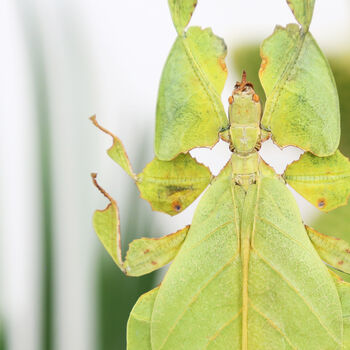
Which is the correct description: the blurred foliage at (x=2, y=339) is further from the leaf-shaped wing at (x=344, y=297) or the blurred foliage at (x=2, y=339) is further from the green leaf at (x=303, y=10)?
the green leaf at (x=303, y=10)

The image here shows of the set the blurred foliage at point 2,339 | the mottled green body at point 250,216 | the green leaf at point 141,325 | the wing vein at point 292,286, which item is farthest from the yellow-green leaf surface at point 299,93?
the blurred foliage at point 2,339

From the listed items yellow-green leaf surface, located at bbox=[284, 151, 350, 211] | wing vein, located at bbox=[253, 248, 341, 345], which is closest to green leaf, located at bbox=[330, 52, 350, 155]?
yellow-green leaf surface, located at bbox=[284, 151, 350, 211]

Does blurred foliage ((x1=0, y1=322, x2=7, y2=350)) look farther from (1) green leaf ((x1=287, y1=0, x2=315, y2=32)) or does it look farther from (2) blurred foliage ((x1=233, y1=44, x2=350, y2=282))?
(1) green leaf ((x1=287, y1=0, x2=315, y2=32))

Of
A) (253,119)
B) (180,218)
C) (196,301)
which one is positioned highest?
(253,119)

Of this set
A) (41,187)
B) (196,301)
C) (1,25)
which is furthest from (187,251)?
(1,25)

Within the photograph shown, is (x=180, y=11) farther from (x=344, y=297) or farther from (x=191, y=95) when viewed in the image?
(x=344, y=297)

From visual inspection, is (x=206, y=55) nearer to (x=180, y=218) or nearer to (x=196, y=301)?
(x=196, y=301)
